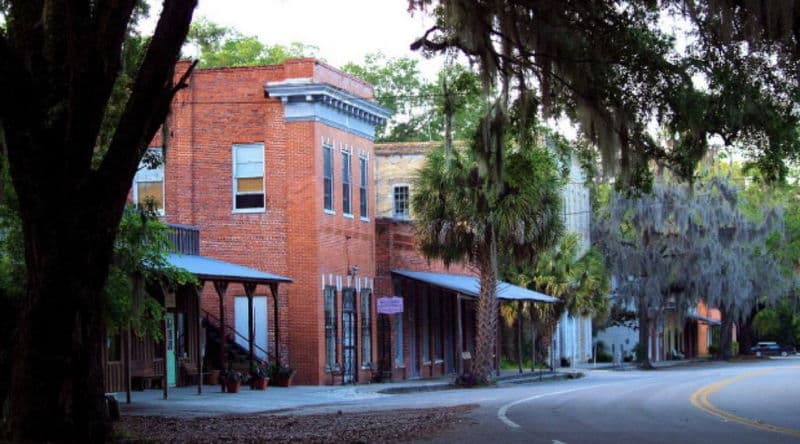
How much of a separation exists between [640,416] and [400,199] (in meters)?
33.4

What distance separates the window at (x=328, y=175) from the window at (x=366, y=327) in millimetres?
3683

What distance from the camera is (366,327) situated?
131ft

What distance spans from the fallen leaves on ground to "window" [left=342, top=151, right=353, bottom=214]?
1623 cm

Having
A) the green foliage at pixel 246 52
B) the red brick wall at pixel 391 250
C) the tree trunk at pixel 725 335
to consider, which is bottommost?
the tree trunk at pixel 725 335

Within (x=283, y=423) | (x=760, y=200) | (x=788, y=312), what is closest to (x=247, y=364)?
(x=283, y=423)

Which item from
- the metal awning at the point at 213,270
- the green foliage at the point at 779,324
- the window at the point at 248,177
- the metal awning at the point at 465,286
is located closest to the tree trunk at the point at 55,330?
the metal awning at the point at 213,270

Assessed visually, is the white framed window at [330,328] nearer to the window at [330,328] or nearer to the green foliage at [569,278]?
the window at [330,328]

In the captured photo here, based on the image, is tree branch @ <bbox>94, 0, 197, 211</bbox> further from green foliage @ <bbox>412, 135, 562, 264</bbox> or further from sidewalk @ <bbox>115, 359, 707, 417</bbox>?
green foliage @ <bbox>412, 135, 562, 264</bbox>

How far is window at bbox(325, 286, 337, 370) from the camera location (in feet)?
122

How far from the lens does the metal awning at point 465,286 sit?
135ft

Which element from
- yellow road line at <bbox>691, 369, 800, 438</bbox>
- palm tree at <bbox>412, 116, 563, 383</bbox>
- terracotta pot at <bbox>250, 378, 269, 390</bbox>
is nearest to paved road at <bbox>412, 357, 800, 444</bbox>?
yellow road line at <bbox>691, 369, 800, 438</bbox>

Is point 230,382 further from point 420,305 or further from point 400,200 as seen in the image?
point 400,200

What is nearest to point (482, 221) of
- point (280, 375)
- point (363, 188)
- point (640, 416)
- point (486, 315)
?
point (486, 315)

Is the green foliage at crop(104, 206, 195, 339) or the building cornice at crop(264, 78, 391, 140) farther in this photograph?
the building cornice at crop(264, 78, 391, 140)
